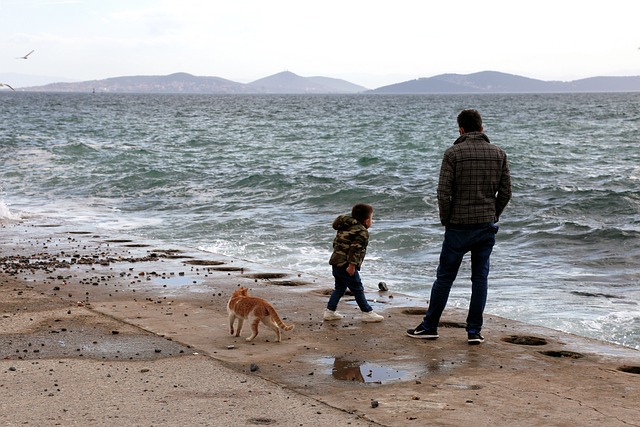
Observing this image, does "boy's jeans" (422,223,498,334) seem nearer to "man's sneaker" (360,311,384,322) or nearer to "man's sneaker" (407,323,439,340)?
"man's sneaker" (407,323,439,340)

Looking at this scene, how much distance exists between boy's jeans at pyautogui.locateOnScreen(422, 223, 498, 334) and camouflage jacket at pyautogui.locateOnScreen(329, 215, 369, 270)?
843 mm

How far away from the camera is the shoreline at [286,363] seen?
526 cm

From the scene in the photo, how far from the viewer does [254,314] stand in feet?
23.4

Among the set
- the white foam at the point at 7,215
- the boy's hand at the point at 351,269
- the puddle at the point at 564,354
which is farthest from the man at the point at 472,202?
the white foam at the point at 7,215

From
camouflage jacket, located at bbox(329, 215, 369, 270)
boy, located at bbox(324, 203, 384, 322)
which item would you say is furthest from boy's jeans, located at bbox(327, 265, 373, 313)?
camouflage jacket, located at bbox(329, 215, 369, 270)

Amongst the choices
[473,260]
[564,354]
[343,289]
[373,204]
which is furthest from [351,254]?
[373,204]

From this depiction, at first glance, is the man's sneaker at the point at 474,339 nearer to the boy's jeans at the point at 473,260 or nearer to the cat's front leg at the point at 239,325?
the boy's jeans at the point at 473,260

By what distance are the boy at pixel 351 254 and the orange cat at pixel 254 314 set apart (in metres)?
0.86

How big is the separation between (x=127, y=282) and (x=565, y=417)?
5785 millimetres

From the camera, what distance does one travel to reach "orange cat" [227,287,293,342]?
7109mm

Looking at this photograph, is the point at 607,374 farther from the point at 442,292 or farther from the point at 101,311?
the point at 101,311

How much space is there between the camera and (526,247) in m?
14.8

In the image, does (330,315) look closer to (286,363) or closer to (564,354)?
(286,363)

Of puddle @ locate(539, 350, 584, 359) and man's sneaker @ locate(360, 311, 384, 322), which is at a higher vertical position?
man's sneaker @ locate(360, 311, 384, 322)
